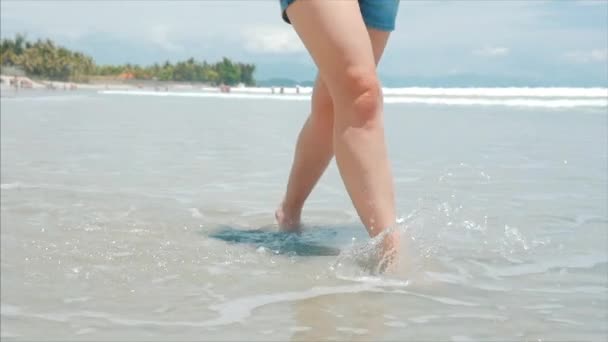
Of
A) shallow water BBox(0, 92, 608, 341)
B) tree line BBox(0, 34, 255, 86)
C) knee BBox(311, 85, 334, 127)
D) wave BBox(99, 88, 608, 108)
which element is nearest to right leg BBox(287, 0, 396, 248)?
shallow water BBox(0, 92, 608, 341)

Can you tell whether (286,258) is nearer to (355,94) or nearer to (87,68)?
(355,94)

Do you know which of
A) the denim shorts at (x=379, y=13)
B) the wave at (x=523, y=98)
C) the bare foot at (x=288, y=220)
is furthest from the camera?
the wave at (x=523, y=98)

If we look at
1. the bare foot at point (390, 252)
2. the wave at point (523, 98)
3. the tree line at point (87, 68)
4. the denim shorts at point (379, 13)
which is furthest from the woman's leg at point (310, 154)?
the tree line at point (87, 68)

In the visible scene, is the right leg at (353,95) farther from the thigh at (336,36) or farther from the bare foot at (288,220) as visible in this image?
the bare foot at (288,220)

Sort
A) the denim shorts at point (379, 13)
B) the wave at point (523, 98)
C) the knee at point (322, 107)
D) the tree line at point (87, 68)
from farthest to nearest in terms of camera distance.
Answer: the tree line at point (87, 68)
the wave at point (523, 98)
the knee at point (322, 107)
the denim shorts at point (379, 13)

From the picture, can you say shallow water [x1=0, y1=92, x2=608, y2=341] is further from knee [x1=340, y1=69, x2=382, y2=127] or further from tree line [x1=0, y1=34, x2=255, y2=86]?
tree line [x1=0, y1=34, x2=255, y2=86]

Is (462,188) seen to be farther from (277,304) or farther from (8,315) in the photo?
(8,315)

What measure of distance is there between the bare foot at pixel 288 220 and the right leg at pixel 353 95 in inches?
26.0

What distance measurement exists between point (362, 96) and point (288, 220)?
2.84ft

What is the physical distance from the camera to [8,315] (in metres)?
1.75

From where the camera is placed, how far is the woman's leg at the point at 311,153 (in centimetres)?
272

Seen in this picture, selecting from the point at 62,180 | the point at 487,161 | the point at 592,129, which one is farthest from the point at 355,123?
the point at 592,129

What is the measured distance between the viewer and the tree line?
3155 inches

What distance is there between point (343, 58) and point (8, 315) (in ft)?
3.70
